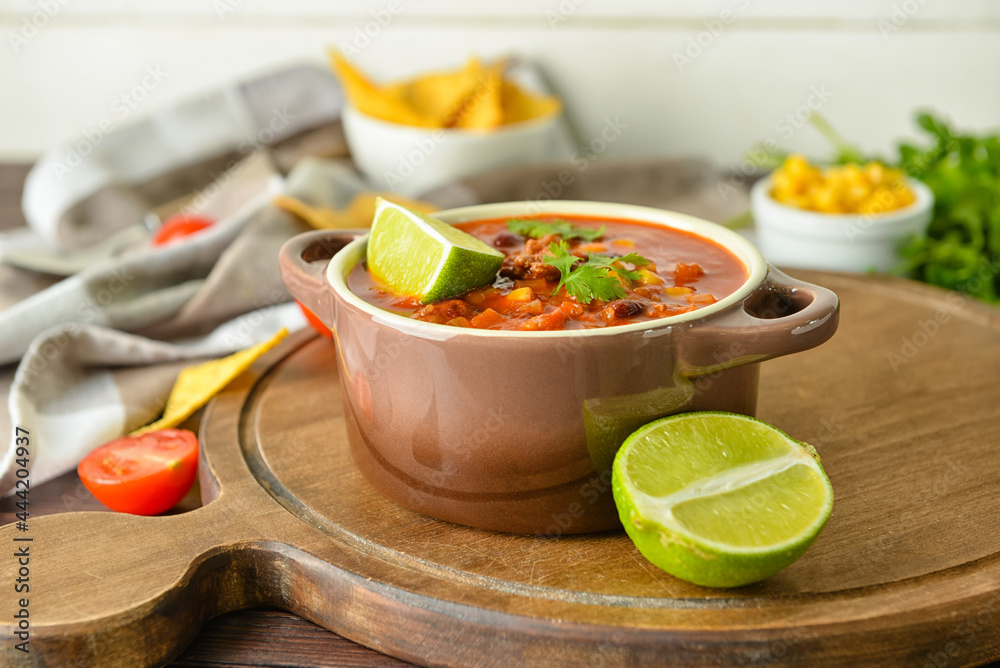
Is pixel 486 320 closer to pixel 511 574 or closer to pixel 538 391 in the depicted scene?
pixel 538 391

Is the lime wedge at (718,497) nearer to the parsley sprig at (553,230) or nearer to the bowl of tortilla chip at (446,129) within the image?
the parsley sprig at (553,230)

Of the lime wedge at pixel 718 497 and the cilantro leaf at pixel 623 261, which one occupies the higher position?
the cilantro leaf at pixel 623 261

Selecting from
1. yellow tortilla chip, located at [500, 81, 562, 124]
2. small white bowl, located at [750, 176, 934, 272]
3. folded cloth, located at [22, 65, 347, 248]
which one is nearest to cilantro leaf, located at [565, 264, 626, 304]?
small white bowl, located at [750, 176, 934, 272]

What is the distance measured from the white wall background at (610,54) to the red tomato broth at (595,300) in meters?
1.75

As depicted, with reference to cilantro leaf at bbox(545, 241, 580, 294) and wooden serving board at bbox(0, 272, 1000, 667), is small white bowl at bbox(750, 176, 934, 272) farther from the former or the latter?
cilantro leaf at bbox(545, 241, 580, 294)

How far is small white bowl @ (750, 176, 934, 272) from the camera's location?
2.39 metres

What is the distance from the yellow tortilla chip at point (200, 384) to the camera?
1813mm

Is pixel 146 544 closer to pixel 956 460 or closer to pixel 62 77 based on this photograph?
pixel 956 460

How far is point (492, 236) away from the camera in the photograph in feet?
5.80

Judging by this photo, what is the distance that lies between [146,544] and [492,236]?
0.81 meters

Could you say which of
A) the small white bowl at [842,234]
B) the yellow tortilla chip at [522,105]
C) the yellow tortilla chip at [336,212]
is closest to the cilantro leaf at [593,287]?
the yellow tortilla chip at [336,212]

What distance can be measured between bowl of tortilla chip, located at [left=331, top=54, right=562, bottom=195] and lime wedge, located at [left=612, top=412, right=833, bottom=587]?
171cm

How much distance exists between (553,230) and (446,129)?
1326 millimetres

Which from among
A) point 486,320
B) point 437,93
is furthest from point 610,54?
point 486,320
